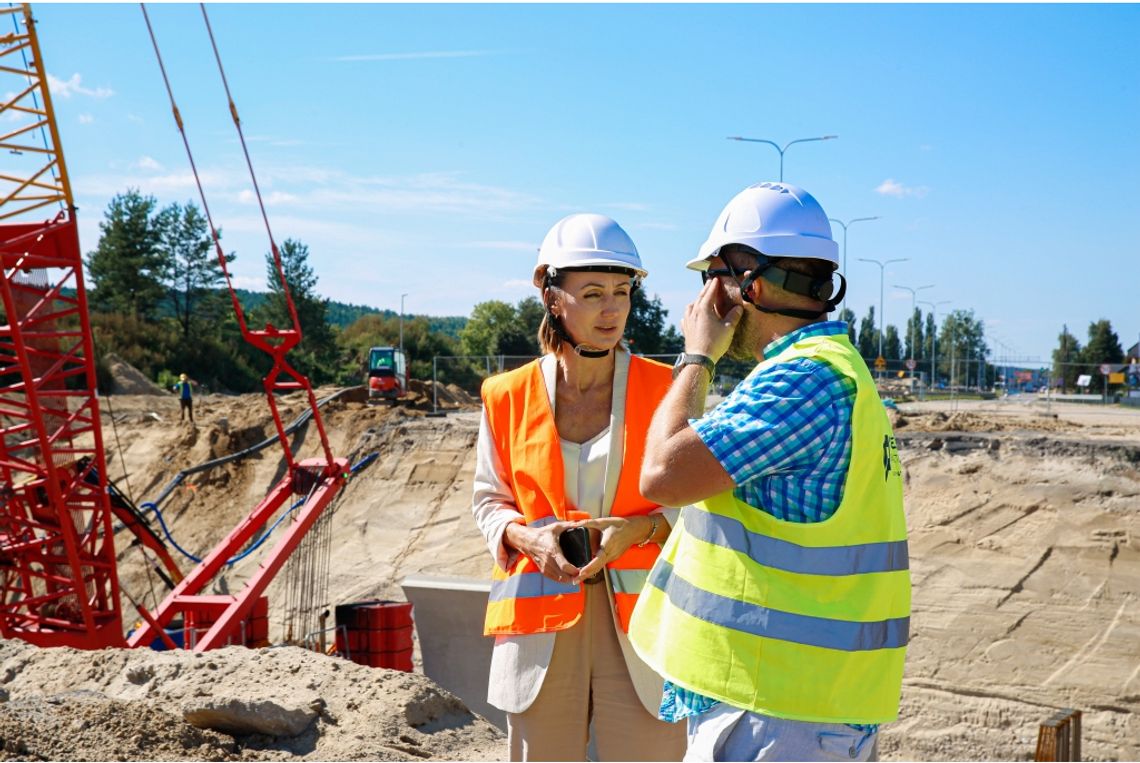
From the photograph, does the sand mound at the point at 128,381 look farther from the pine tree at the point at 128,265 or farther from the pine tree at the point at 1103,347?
the pine tree at the point at 1103,347

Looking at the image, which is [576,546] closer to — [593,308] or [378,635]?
[593,308]

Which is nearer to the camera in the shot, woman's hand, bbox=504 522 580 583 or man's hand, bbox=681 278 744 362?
man's hand, bbox=681 278 744 362

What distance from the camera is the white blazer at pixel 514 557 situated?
2912mm

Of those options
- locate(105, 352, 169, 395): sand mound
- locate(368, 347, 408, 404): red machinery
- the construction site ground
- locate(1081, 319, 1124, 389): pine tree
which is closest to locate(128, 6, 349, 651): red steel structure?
the construction site ground

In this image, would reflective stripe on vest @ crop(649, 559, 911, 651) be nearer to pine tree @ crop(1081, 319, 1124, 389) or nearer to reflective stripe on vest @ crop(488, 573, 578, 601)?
reflective stripe on vest @ crop(488, 573, 578, 601)

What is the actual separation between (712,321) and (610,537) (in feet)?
2.53

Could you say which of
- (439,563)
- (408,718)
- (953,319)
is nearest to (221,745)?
(408,718)

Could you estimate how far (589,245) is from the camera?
10.2 feet

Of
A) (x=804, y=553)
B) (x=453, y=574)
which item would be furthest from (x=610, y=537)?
(x=453, y=574)

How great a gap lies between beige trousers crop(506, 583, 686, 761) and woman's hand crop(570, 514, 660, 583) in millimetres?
260

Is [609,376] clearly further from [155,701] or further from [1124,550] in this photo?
[1124,550]

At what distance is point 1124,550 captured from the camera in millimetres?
13109

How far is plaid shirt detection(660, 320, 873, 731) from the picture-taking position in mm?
2029

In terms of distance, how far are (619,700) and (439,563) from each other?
15.6 metres
